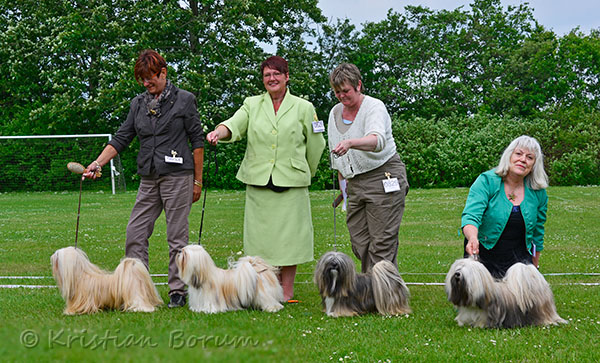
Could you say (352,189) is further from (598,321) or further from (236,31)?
(236,31)

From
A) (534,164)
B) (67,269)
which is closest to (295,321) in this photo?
(67,269)

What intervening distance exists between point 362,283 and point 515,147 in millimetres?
1474

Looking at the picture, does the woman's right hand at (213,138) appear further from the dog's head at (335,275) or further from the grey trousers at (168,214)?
the dog's head at (335,275)

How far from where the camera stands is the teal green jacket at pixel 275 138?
16.2 feet

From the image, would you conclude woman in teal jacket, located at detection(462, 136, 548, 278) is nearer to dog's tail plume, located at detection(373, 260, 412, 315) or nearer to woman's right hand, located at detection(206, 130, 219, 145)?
dog's tail plume, located at detection(373, 260, 412, 315)

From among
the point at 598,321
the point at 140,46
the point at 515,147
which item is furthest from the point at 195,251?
the point at 140,46

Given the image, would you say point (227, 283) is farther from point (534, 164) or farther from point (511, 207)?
point (534, 164)

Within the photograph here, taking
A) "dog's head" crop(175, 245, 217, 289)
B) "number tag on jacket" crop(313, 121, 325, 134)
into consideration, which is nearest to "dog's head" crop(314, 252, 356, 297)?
"dog's head" crop(175, 245, 217, 289)

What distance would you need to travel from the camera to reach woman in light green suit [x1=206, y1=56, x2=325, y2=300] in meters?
4.95

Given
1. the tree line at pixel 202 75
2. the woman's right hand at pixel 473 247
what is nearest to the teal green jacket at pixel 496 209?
the woman's right hand at pixel 473 247

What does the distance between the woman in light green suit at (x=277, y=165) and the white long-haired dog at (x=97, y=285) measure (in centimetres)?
94

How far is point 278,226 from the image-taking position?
5.03 meters

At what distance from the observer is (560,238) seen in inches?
378

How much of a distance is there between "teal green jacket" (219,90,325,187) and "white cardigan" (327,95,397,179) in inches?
10.1
